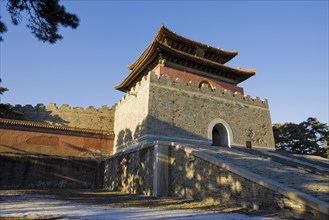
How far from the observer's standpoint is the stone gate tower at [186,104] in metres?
11.8

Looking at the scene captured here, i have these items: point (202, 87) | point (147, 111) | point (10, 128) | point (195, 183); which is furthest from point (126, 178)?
point (10, 128)

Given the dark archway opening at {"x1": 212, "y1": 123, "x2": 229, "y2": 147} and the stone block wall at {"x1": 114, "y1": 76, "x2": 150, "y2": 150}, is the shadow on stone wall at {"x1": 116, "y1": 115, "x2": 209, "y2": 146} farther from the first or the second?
the dark archway opening at {"x1": 212, "y1": 123, "x2": 229, "y2": 147}

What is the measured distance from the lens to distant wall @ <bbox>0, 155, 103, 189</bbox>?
11172mm

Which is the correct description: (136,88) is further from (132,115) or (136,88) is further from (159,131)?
(159,131)

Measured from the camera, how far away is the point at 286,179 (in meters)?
5.83

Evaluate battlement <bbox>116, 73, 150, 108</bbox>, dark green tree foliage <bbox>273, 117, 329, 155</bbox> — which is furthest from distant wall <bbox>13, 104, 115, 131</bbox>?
dark green tree foliage <bbox>273, 117, 329, 155</bbox>

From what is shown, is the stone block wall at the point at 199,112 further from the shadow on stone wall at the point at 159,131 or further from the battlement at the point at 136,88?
the battlement at the point at 136,88

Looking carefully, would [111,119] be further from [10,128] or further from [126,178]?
[126,178]

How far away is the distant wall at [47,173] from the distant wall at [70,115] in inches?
199

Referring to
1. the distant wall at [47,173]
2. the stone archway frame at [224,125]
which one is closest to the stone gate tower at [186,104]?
the stone archway frame at [224,125]

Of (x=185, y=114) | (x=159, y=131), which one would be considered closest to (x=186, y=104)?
(x=185, y=114)

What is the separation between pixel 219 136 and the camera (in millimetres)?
13750

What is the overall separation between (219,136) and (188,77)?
12.7 feet

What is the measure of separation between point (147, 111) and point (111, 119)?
757 cm
